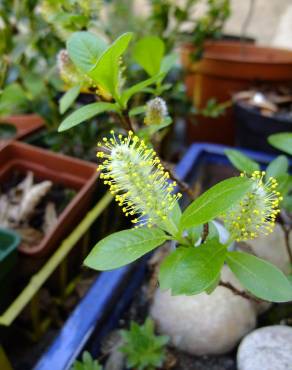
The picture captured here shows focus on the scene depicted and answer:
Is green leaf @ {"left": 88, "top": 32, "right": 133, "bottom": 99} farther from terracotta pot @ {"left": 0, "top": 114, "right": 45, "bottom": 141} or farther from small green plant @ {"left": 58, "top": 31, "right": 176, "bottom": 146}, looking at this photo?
terracotta pot @ {"left": 0, "top": 114, "right": 45, "bottom": 141}

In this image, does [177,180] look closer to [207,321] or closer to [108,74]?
[108,74]

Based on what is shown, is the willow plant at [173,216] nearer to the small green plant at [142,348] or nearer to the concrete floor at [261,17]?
the small green plant at [142,348]

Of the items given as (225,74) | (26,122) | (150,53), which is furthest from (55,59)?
(225,74)

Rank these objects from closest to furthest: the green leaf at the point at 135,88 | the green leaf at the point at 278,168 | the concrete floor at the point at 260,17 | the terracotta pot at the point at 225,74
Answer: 1. the green leaf at the point at 135,88
2. the green leaf at the point at 278,168
3. the terracotta pot at the point at 225,74
4. the concrete floor at the point at 260,17

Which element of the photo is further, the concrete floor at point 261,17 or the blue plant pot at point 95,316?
the concrete floor at point 261,17

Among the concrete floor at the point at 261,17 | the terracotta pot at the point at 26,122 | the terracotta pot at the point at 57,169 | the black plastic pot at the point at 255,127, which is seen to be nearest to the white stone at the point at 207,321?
the terracotta pot at the point at 57,169

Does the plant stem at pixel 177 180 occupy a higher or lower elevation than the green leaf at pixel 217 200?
lower
